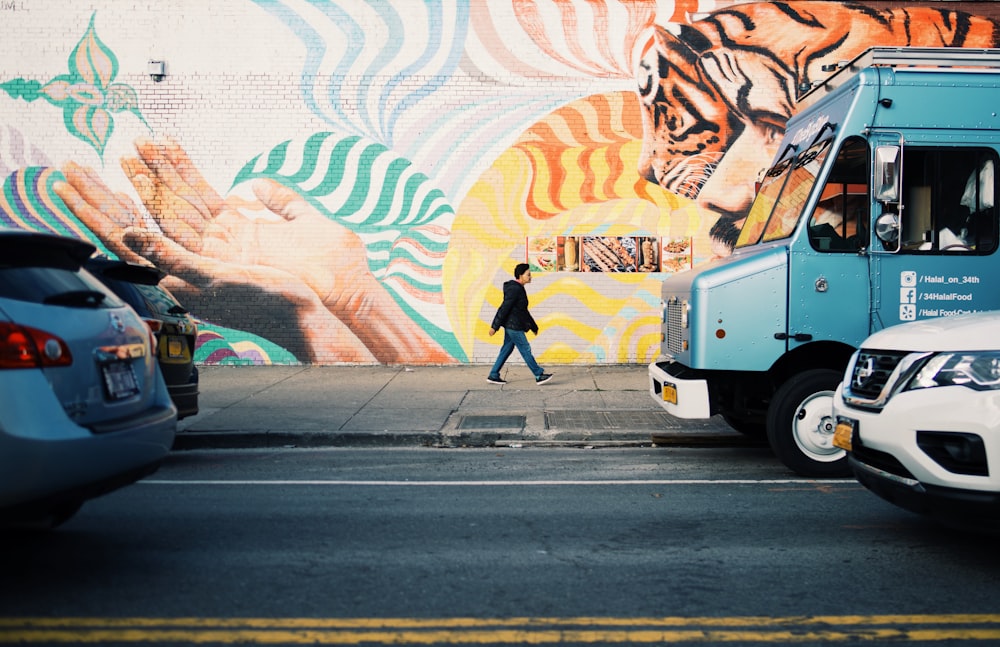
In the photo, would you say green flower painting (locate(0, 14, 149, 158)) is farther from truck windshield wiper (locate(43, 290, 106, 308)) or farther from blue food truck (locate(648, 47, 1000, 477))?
blue food truck (locate(648, 47, 1000, 477))

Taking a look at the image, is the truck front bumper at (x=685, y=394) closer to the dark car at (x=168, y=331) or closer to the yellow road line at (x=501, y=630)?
the yellow road line at (x=501, y=630)

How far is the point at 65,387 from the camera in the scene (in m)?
4.25

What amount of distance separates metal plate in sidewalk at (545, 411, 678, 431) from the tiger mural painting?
5816 mm

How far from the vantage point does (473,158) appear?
49.2 ft

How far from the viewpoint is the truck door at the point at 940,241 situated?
7391mm

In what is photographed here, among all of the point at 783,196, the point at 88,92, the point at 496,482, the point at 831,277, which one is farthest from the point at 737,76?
the point at 88,92

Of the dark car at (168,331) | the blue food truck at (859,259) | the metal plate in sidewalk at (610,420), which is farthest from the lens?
the metal plate in sidewalk at (610,420)

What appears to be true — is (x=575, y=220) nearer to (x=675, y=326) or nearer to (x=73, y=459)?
(x=675, y=326)

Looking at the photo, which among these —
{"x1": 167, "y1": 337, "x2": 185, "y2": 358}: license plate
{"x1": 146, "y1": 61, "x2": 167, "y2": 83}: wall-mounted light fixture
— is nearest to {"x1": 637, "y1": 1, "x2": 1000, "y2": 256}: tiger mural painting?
{"x1": 146, "y1": 61, "x2": 167, "y2": 83}: wall-mounted light fixture

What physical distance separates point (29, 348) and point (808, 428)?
574 centimetres

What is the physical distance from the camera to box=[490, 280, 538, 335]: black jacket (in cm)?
1292

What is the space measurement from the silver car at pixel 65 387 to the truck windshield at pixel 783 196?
5347 mm

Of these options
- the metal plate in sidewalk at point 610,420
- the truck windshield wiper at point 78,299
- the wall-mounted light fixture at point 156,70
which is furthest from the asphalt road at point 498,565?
the wall-mounted light fixture at point 156,70

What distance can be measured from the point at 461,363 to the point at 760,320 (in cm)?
838
